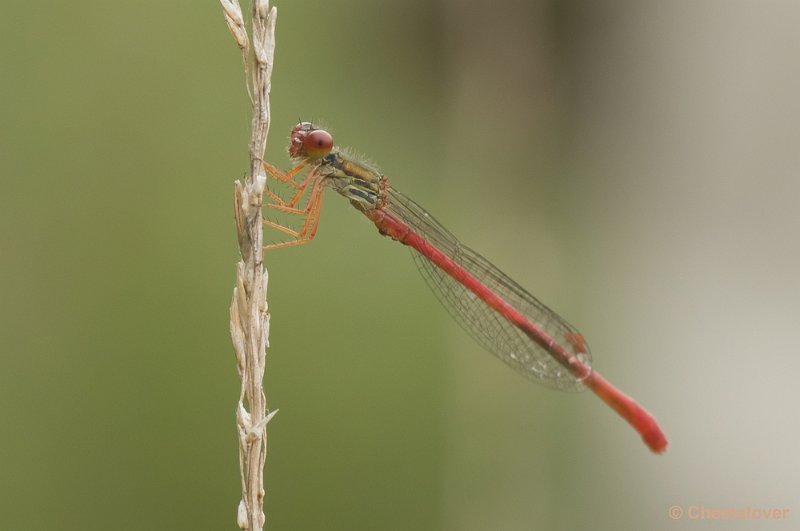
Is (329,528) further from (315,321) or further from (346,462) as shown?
(315,321)

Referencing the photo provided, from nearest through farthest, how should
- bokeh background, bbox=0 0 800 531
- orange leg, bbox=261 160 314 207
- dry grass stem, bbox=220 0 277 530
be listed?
dry grass stem, bbox=220 0 277 530 < orange leg, bbox=261 160 314 207 < bokeh background, bbox=0 0 800 531

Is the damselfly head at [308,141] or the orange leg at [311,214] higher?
the damselfly head at [308,141]

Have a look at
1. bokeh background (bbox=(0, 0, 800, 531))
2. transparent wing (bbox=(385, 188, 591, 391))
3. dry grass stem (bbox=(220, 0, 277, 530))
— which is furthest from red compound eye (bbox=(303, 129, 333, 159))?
dry grass stem (bbox=(220, 0, 277, 530))

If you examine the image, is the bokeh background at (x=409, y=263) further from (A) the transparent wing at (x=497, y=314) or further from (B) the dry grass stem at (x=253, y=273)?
(B) the dry grass stem at (x=253, y=273)

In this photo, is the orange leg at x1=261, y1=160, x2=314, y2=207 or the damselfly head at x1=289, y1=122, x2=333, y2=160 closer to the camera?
the orange leg at x1=261, y1=160, x2=314, y2=207

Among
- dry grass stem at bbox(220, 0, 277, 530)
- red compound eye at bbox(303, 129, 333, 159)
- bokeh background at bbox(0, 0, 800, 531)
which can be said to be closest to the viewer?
dry grass stem at bbox(220, 0, 277, 530)

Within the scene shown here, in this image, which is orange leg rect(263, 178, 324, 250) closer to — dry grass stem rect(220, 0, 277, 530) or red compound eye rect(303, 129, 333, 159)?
red compound eye rect(303, 129, 333, 159)

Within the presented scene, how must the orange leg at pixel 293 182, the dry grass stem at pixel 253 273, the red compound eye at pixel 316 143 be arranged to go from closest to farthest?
the dry grass stem at pixel 253 273
the orange leg at pixel 293 182
the red compound eye at pixel 316 143

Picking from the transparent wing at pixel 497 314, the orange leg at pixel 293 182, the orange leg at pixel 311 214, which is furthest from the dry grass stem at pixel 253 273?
the transparent wing at pixel 497 314
